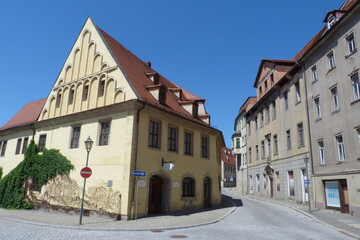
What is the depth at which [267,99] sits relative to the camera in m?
32.9

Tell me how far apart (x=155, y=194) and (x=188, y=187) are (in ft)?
10.8

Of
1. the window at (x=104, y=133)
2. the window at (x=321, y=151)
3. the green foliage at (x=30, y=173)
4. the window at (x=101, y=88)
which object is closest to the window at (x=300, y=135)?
the window at (x=321, y=151)

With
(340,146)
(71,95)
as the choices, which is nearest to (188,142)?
(71,95)

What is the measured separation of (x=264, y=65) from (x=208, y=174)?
17720 mm

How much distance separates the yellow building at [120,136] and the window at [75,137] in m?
0.07

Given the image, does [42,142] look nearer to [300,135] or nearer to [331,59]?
[300,135]

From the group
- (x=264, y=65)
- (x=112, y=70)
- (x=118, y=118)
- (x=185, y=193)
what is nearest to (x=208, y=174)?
(x=185, y=193)

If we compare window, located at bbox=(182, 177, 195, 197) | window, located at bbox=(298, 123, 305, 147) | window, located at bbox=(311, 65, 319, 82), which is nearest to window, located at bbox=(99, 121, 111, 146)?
window, located at bbox=(182, 177, 195, 197)

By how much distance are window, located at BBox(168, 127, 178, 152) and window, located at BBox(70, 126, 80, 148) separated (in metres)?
6.38

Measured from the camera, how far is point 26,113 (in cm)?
2967

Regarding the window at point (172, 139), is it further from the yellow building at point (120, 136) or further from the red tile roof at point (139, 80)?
the red tile roof at point (139, 80)

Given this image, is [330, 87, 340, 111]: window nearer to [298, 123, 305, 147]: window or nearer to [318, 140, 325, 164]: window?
[318, 140, 325, 164]: window

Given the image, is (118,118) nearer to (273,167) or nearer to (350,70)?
(350,70)

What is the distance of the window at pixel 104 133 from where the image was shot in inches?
699
